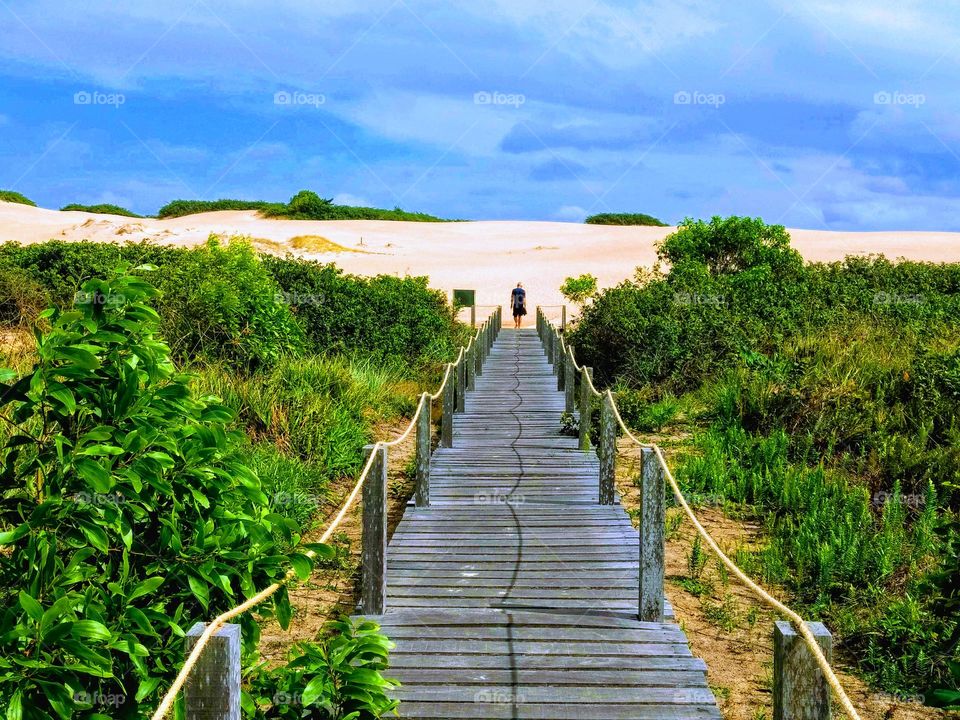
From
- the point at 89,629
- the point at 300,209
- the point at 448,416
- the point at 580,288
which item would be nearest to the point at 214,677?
the point at 89,629

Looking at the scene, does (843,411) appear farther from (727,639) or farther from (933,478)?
(727,639)

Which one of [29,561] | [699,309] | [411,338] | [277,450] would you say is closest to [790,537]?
[277,450]

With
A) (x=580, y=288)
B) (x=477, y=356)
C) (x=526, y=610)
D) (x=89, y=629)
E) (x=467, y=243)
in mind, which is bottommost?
(x=526, y=610)

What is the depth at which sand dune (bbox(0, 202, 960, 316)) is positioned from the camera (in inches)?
1871

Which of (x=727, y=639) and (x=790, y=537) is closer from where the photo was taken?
(x=727, y=639)

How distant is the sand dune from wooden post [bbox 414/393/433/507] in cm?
3046

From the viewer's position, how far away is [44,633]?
3088mm

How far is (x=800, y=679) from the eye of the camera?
3152 millimetres

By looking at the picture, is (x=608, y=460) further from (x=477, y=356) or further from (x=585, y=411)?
(x=477, y=356)

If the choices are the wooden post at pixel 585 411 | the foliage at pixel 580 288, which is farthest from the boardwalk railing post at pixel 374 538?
the foliage at pixel 580 288

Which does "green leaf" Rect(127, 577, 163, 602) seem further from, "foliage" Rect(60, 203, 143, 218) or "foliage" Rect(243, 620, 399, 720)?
"foliage" Rect(60, 203, 143, 218)

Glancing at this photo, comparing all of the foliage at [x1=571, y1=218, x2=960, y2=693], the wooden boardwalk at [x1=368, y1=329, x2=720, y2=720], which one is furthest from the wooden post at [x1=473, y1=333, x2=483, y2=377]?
the wooden boardwalk at [x1=368, y1=329, x2=720, y2=720]

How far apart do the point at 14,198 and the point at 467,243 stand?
42.4m

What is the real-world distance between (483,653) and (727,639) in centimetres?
212
